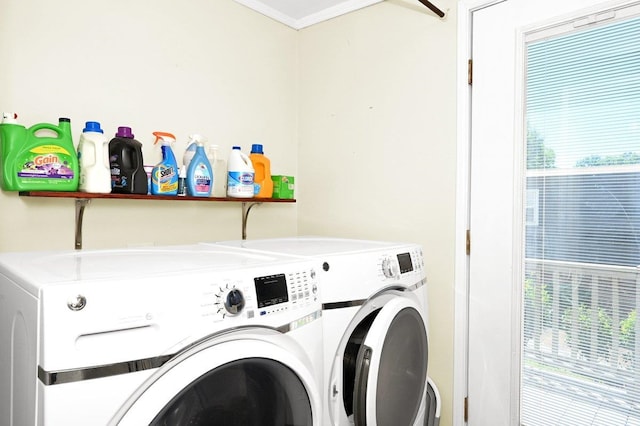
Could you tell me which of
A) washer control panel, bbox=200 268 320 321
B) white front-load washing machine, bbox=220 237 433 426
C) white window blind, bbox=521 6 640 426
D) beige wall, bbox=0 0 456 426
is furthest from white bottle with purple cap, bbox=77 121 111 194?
white window blind, bbox=521 6 640 426

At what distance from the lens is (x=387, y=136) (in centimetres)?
232

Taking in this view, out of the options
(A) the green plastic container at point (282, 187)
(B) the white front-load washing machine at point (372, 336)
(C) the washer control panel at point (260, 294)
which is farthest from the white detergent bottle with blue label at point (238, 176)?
(C) the washer control panel at point (260, 294)

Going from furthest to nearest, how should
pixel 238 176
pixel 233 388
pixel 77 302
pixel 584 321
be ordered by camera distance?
pixel 238 176 < pixel 584 321 < pixel 233 388 < pixel 77 302

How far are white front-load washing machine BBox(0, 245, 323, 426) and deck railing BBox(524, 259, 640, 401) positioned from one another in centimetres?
114

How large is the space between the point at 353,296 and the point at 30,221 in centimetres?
134

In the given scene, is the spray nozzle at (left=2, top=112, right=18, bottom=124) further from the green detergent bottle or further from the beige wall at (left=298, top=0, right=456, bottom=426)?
the beige wall at (left=298, top=0, right=456, bottom=426)

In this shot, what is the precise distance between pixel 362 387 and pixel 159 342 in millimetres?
739

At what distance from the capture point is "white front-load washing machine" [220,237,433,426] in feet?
4.39

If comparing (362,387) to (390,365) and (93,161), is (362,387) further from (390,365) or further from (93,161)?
(93,161)

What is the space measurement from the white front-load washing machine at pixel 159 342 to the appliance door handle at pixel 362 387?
18cm

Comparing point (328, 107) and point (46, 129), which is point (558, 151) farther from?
point (46, 129)

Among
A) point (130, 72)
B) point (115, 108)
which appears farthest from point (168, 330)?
point (130, 72)

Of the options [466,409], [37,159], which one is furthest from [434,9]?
[466,409]

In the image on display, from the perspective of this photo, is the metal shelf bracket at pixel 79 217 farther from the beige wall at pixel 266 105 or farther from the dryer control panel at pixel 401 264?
the dryer control panel at pixel 401 264
